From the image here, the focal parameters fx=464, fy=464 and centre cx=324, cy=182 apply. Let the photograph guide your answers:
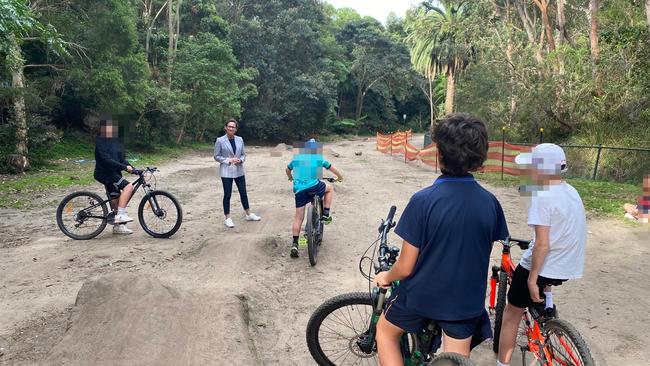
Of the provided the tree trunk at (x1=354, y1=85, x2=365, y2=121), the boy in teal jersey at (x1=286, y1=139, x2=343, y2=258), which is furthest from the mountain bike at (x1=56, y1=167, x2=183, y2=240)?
the tree trunk at (x1=354, y1=85, x2=365, y2=121)

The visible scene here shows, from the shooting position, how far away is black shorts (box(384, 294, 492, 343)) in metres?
2.21

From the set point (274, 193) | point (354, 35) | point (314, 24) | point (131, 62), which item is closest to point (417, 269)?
point (274, 193)

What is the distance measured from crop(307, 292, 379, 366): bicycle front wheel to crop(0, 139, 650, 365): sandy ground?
0.40 metres

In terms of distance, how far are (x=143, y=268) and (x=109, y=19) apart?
1464 centimetres

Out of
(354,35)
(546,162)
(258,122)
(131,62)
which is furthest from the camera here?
(354,35)

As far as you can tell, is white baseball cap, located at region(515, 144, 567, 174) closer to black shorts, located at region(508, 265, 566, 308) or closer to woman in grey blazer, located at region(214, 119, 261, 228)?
black shorts, located at region(508, 265, 566, 308)

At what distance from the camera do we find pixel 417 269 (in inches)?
86.7

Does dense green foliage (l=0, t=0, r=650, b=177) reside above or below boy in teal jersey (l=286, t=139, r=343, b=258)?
above

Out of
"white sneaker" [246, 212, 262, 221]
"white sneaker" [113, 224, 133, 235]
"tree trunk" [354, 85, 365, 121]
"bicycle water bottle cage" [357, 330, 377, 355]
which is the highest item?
"tree trunk" [354, 85, 365, 121]

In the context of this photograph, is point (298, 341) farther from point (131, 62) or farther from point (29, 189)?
point (131, 62)

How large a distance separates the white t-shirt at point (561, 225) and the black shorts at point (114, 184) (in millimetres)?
5911

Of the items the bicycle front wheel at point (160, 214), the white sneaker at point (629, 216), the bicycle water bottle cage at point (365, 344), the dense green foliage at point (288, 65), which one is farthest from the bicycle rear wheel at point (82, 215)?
the white sneaker at point (629, 216)

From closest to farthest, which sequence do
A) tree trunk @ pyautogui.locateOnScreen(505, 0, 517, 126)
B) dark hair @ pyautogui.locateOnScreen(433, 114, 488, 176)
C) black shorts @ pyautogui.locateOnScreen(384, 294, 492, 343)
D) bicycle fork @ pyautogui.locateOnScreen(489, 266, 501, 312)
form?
dark hair @ pyautogui.locateOnScreen(433, 114, 488, 176) < black shorts @ pyautogui.locateOnScreen(384, 294, 492, 343) < bicycle fork @ pyautogui.locateOnScreen(489, 266, 501, 312) < tree trunk @ pyautogui.locateOnScreen(505, 0, 517, 126)

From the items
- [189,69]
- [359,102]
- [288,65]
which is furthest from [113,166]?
[359,102]
